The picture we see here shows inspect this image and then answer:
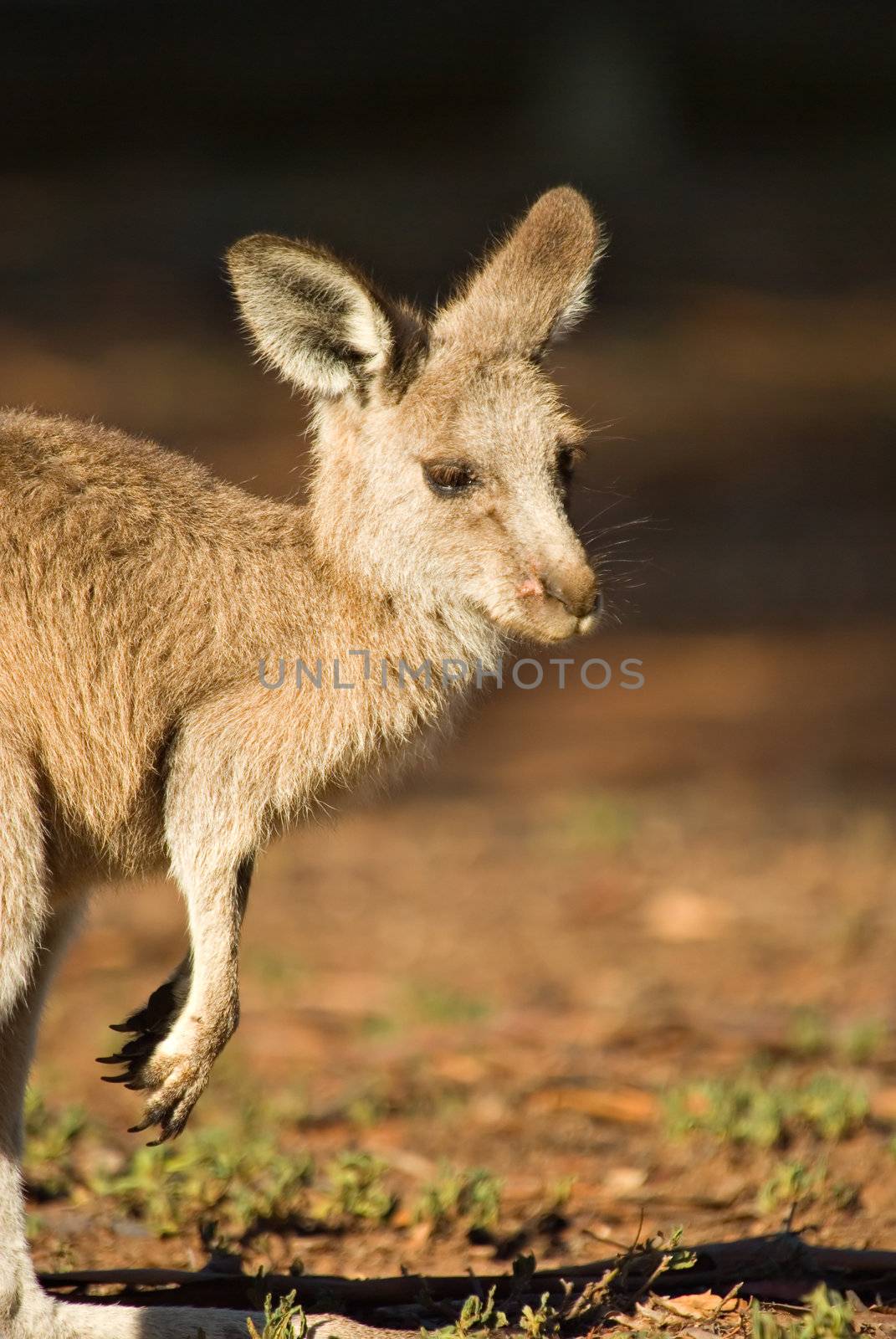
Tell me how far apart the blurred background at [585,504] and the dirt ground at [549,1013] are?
0.02m

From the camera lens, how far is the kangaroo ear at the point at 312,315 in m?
3.64

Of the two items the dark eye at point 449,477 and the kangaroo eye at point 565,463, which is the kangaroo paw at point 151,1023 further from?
the kangaroo eye at point 565,463

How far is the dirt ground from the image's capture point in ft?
13.6

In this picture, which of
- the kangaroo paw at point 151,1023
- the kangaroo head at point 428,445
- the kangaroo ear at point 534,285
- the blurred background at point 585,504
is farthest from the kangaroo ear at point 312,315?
the kangaroo paw at point 151,1023

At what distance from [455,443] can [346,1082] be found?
250 cm

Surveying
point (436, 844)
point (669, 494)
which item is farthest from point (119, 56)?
point (436, 844)

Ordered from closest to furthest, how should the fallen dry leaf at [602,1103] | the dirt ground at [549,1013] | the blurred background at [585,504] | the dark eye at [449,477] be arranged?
the dark eye at [449,477]
the dirt ground at [549,1013]
the fallen dry leaf at [602,1103]
the blurred background at [585,504]

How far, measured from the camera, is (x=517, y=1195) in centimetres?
440

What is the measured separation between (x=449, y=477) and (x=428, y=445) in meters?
Answer: 0.09

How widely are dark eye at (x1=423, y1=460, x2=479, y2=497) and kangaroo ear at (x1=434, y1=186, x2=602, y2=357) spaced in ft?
1.05

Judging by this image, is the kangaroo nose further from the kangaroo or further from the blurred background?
the blurred background

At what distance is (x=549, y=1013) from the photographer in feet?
19.3

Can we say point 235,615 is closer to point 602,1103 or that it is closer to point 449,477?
point 449,477

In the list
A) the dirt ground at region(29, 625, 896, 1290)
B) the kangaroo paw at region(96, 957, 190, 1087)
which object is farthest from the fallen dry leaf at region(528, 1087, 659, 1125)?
the kangaroo paw at region(96, 957, 190, 1087)
